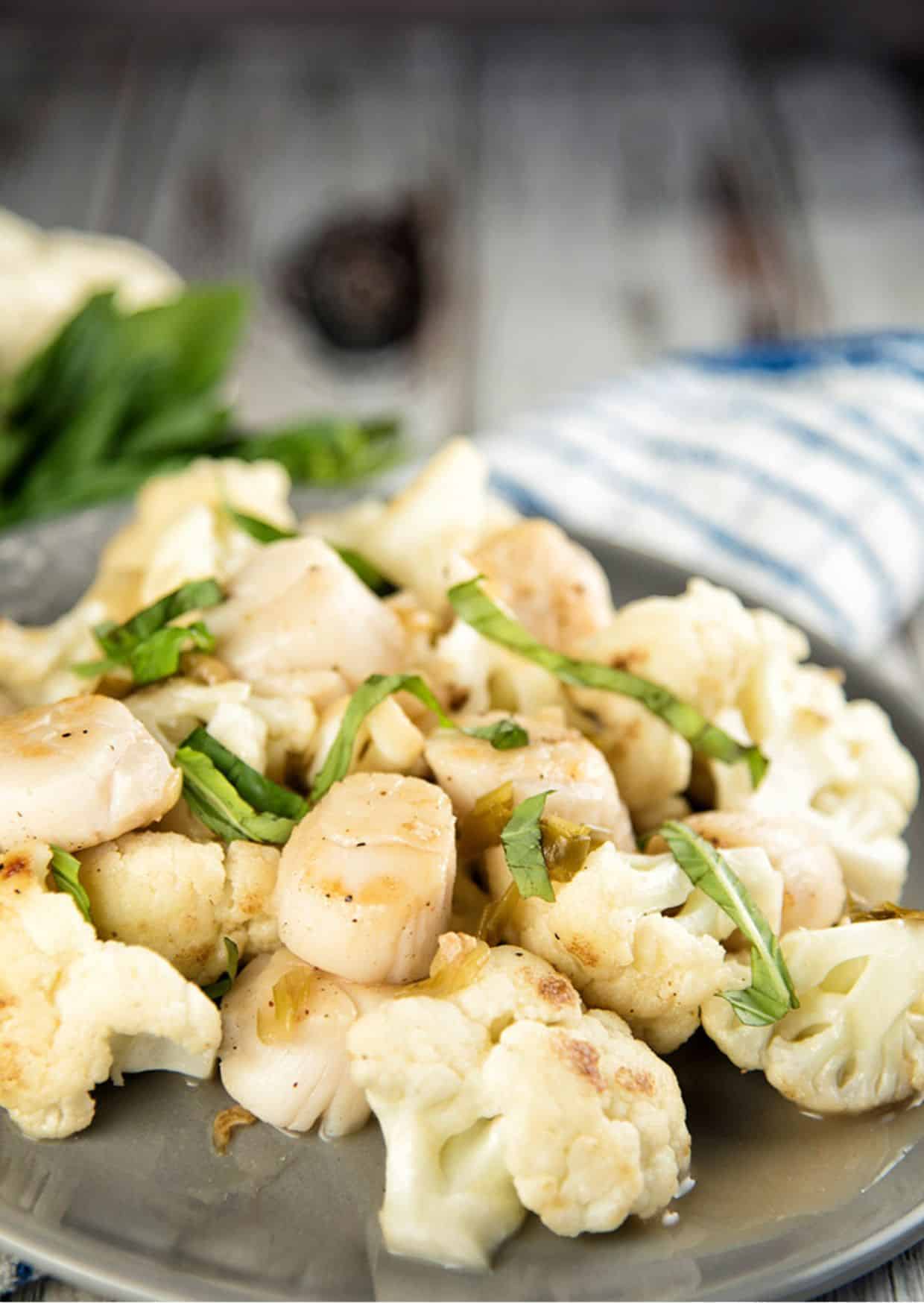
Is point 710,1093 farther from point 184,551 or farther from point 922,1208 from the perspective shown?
point 184,551

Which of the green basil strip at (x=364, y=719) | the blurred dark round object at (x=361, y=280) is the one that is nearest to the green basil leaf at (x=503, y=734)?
the green basil strip at (x=364, y=719)

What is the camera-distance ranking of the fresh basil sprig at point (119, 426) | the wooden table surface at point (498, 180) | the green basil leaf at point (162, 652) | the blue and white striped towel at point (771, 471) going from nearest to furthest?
the green basil leaf at point (162, 652)
the blue and white striped towel at point (771, 471)
the fresh basil sprig at point (119, 426)
the wooden table surface at point (498, 180)

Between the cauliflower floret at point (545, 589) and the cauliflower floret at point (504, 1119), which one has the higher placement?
the cauliflower floret at point (545, 589)

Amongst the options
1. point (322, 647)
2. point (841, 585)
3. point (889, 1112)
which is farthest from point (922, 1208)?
point (841, 585)

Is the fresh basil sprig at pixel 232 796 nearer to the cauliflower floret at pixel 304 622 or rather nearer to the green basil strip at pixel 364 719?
the green basil strip at pixel 364 719

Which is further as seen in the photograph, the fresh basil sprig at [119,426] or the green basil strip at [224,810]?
the fresh basil sprig at [119,426]

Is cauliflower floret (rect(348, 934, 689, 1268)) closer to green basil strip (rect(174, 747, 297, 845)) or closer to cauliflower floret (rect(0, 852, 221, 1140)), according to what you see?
cauliflower floret (rect(0, 852, 221, 1140))

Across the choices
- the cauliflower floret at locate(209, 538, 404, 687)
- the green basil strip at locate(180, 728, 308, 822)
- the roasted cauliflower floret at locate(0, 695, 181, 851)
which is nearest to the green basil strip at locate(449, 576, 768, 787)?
the cauliflower floret at locate(209, 538, 404, 687)
